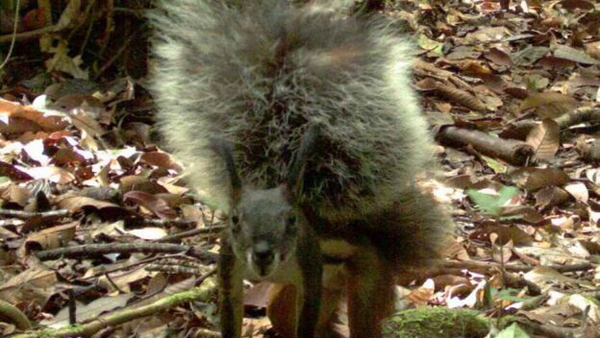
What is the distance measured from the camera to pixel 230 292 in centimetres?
277

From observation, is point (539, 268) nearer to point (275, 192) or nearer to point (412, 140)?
point (412, 140)

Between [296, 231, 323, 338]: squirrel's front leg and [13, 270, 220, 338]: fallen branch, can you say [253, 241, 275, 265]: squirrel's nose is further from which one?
[13, 270, 220, 338]: fallen branch

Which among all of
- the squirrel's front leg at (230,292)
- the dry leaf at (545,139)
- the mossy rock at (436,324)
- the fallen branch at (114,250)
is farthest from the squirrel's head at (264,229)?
the dry leaf at (545,139)

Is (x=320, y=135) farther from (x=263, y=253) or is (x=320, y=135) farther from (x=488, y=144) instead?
(x=488, y=144)

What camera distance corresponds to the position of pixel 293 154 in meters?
2.85

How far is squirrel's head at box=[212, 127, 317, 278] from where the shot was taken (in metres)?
2.46

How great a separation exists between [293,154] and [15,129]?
2.04 meters

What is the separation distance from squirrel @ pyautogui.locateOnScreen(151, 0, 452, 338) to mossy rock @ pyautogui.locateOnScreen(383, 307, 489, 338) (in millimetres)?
109

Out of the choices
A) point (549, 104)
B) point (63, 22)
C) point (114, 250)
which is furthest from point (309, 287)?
point (549, 104)

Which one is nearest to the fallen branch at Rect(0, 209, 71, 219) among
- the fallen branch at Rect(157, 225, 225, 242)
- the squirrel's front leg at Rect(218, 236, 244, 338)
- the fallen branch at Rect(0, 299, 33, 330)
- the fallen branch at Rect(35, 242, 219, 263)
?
the fallen branch at Rect(35, 242, 219, 263)

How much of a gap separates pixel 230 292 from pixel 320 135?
552mm

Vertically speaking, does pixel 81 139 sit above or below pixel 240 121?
below

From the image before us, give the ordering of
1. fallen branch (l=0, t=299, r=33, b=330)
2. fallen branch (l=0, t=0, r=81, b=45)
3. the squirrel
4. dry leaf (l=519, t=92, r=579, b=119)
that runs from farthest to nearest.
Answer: dry leaf (l=519, t=92, r=579, b=119) < fallen branch (l=0, t=0, r=81, b=45) < the squirrel < fallen branch (l=0, t=299, r=33, b=330)

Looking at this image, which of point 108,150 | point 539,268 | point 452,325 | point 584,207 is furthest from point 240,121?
point 584,207
